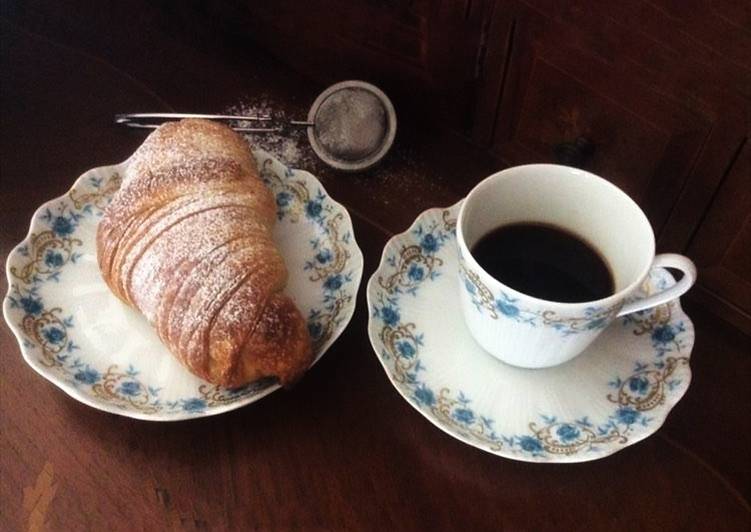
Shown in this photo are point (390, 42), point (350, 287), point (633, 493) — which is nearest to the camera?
point (633, 493)

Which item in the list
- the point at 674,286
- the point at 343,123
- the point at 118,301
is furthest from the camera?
the point at 343,123

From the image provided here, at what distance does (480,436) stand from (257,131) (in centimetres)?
43

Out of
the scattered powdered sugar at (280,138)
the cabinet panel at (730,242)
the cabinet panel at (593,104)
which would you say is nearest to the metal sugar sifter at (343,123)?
the scattered powdered sugar at (280,138)

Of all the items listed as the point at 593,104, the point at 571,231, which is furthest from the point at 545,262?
the point at 593,104

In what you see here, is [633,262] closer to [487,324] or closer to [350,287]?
[487,324]

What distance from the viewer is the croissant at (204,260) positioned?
23.6 inches

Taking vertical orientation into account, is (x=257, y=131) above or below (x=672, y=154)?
below

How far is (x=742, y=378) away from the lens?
2.12 ft

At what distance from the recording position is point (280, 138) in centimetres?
85

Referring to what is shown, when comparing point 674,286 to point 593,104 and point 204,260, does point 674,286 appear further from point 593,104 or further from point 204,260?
point 204,260

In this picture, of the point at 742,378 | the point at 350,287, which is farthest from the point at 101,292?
the point at 742,378

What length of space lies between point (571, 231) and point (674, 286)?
0.10 meters

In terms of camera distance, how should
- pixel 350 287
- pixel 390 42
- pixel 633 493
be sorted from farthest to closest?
pixel 390 42, pixel 350 287, pixel 633 493

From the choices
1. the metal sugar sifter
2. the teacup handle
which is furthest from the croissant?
the teacup handle
